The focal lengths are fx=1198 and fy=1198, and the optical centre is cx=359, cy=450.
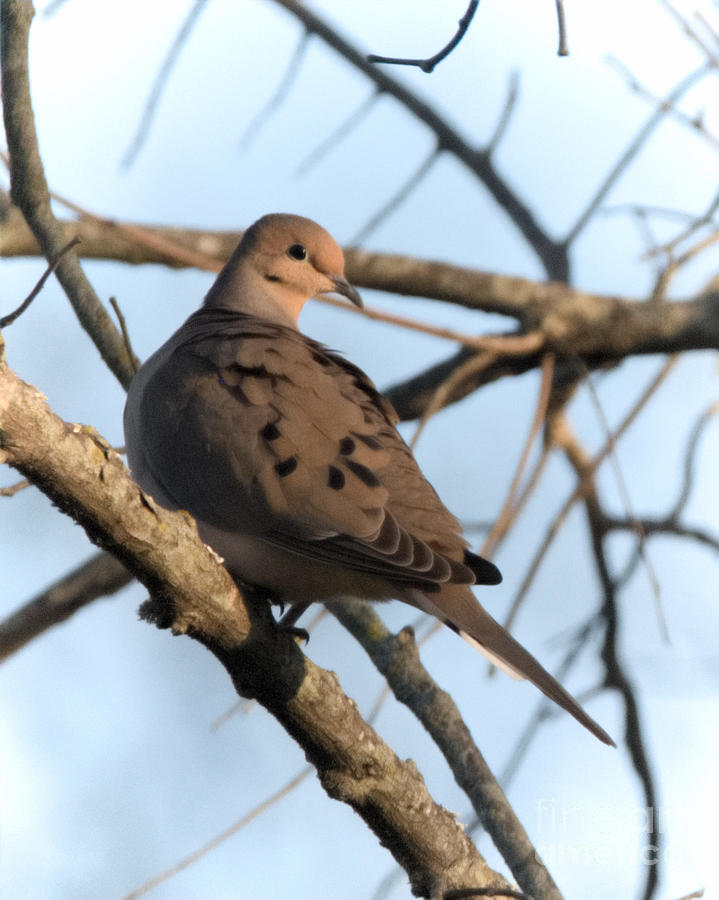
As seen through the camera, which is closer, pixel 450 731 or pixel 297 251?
pixel 450 731

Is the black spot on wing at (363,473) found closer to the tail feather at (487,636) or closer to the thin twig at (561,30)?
the tail feather at (487,636)

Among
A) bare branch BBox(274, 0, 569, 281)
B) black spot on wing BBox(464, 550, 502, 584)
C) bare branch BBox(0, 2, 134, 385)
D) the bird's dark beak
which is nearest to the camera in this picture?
bare branch BBox(0, 2, 134, 385)

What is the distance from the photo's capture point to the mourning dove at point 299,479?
8.34ft

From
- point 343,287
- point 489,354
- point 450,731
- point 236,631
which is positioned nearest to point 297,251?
point 343,287

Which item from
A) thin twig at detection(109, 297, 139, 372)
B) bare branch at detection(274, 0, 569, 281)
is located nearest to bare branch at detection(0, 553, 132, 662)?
thin twig at detection(109, 297, 139, 372)

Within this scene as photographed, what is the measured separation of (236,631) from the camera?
2.07 metres

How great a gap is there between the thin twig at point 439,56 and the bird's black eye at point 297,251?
5.93ft

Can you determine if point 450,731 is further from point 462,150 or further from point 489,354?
point 462,150

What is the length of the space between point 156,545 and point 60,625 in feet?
6.78

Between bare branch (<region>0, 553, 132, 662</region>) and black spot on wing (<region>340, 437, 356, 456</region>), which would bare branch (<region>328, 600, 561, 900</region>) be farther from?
bare branch (<region>0, 553, 132, 662</region>)

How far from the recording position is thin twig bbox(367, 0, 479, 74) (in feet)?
6.59

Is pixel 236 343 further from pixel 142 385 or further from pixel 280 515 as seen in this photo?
pixel 280 515

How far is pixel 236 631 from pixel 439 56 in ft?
3.43

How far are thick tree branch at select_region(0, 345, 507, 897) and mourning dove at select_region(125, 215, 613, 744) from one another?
1.21 ft
